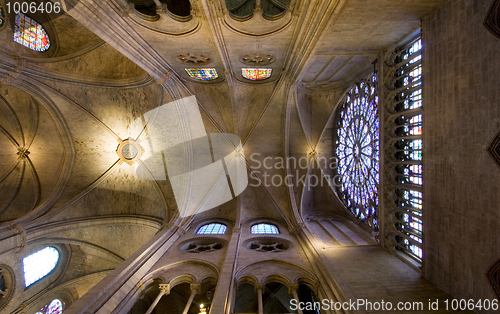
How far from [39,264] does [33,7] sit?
10.4 meters

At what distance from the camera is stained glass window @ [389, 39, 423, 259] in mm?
6930

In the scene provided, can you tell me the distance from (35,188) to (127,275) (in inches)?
343

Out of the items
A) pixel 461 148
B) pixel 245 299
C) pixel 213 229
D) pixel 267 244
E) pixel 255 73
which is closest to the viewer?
pixel 461 148

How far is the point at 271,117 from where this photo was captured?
41.8 feet

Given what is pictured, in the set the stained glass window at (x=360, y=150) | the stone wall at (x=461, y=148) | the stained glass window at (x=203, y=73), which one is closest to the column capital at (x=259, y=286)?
the stone wall at (x=461, y=148)

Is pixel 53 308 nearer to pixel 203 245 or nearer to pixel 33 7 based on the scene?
pixel 203 245

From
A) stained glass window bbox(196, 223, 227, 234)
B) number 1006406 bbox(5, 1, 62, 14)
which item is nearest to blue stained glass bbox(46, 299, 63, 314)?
stained glass window bbox(196, 223, 227, 234)

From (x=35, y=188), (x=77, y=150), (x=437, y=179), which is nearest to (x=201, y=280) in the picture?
(x=437, y=179)

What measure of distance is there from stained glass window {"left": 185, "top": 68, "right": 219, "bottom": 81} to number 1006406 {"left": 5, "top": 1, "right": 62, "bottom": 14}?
478 centimetres

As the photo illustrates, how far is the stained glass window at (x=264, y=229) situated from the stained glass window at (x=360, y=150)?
3926 mm

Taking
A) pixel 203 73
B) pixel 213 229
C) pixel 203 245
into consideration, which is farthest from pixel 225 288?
pixel 203 73

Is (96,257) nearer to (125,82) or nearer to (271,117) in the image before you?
(125,82)

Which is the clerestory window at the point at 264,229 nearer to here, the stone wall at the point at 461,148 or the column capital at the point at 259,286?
the column capital at the point at 259,286

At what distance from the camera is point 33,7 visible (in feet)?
28.3
